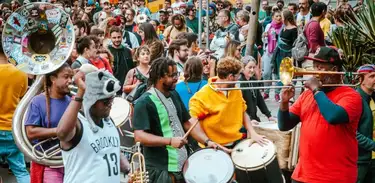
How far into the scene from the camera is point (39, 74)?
627 cm

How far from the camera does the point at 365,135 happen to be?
7105mm

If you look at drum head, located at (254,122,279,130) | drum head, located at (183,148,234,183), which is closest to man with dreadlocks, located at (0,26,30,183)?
drum head, located at (183,148,234,183)

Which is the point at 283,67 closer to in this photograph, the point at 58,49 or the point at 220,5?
the point at 58,49

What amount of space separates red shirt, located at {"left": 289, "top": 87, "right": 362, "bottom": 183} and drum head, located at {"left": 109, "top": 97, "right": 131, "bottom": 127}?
3.70m

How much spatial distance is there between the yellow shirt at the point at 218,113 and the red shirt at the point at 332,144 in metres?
1.64

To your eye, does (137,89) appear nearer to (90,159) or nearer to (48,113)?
(48,113)

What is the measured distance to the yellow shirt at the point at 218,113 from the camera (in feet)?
25.0

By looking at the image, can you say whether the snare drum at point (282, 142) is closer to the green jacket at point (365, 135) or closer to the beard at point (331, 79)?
the green jacket at point (365, 135)

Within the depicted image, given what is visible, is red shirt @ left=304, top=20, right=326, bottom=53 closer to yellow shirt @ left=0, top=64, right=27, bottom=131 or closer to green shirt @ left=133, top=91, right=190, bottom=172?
yellow shirt @ left=0, top=64, right=27, bottom=131

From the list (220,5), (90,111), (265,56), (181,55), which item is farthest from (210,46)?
(90,111)

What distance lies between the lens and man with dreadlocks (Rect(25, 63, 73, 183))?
639 centimetres

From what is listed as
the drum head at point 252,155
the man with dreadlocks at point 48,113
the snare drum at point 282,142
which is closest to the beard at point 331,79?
the drum head at point 252,155

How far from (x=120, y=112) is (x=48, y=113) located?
316cm

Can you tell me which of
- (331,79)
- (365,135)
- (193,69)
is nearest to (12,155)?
(193,69)
